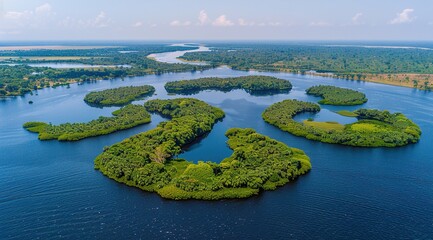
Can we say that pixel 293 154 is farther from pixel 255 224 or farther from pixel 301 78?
pixel 301 78

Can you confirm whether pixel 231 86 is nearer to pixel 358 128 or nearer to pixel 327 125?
pixel 327 125

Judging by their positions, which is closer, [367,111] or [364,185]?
[364,185]

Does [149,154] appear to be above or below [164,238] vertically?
above

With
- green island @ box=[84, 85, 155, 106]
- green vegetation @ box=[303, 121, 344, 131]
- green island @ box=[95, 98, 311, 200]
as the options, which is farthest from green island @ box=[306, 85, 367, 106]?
green island @ box=[84, 85, 155, 106]

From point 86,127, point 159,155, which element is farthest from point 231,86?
point 159,155

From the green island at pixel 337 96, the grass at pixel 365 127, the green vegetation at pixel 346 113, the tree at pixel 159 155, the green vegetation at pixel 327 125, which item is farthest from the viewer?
the green island at pixel 337 96

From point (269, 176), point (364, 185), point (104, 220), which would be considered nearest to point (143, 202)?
point (104, 220)

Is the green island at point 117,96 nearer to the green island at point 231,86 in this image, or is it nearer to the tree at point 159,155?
the green island at point 231,86

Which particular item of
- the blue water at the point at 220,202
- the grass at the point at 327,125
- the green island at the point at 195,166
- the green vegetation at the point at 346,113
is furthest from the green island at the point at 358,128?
the green island at the point at 195,166
